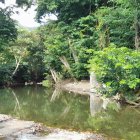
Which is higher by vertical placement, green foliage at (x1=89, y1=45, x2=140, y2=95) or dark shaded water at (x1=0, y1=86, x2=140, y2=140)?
green foliage at (x1=89, y1=45, x2=140, y2=95)

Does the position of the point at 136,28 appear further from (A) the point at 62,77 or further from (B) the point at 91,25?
(A) the point at 62,77

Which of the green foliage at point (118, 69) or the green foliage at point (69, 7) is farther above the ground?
the green foliage at point (69, 7)

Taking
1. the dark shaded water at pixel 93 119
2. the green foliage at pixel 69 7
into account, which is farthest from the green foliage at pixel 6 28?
the green foliage at pixel 69 7

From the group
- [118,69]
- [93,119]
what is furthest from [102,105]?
[93,119]

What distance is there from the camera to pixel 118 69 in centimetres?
2042

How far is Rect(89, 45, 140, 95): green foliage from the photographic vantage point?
1975 cm

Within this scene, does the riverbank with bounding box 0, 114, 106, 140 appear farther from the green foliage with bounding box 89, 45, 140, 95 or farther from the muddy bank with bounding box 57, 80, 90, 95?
the muddy bank with bounding box 57, 80, 90, 95

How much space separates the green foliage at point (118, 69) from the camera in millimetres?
19750

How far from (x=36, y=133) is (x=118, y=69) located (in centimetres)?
876

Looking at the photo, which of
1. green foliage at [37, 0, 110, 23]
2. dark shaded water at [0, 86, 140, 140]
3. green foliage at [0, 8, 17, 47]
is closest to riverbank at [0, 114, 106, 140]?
dark shaded water at [0, 86, 140, 140]

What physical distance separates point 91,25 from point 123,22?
6769 millimetres

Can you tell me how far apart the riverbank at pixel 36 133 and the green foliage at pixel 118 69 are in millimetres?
7208

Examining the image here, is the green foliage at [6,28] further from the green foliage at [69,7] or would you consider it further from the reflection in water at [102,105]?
the green foliage at [69,7]

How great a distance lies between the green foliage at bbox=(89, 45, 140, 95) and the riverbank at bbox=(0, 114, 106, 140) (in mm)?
7208
